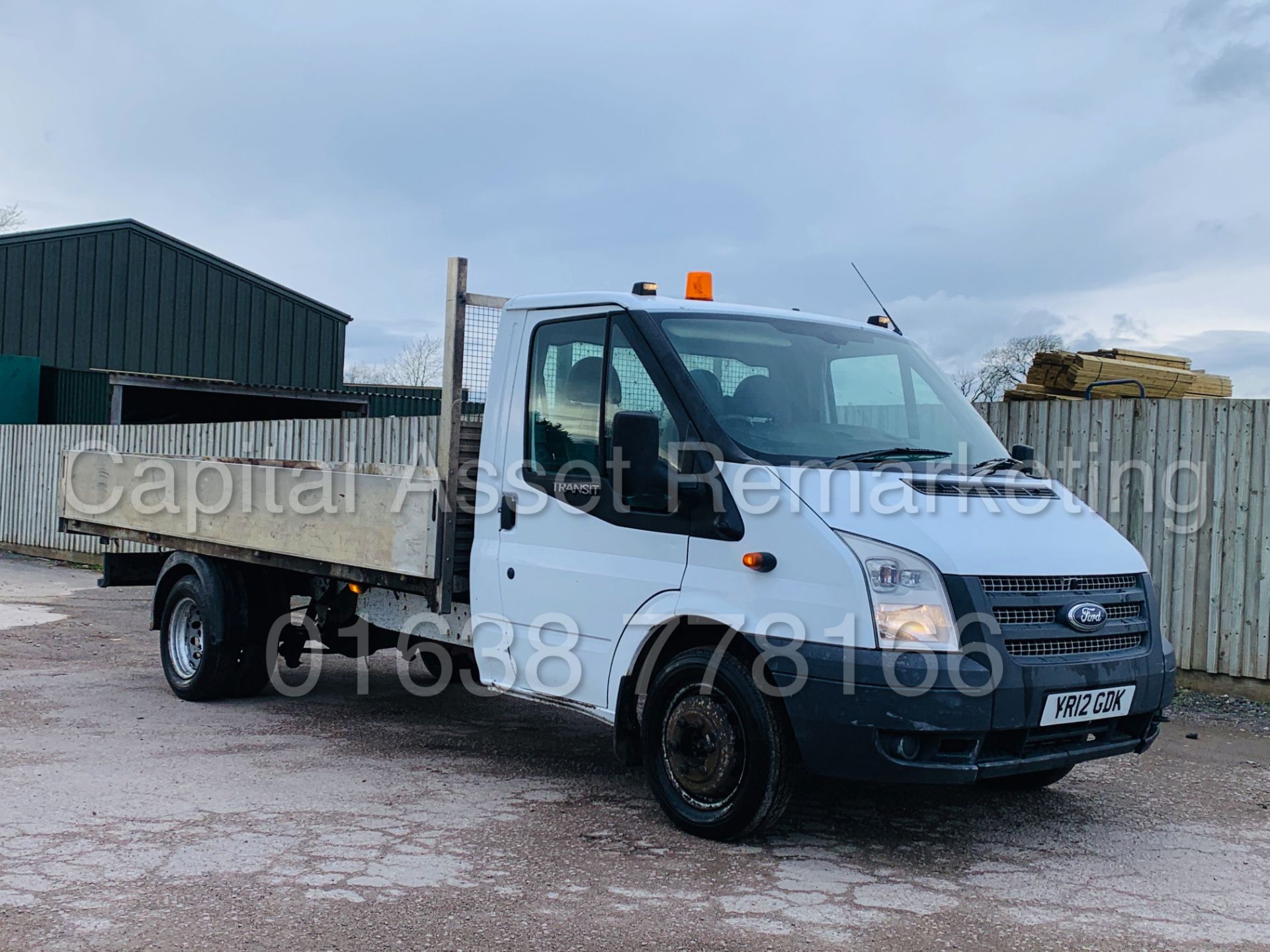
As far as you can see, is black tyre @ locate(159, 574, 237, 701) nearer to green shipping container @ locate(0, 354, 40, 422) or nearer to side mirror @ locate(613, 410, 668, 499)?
side mirror @ locate(613, 410, 668, 499)

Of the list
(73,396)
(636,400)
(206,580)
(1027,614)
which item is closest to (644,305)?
(636,400)

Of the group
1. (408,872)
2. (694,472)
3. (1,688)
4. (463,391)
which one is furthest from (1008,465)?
(1,688)

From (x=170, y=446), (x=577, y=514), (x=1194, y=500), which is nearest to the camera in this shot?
(x=577, y=514)

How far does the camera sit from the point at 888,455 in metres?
5.47

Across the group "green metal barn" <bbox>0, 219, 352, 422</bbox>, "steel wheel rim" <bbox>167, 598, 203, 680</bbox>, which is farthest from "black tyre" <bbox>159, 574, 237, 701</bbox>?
"green metal barn" <bbox>0, 219, 352, 422</bbox>

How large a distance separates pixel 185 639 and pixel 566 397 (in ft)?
13.7

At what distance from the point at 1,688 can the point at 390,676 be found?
9.04 ft

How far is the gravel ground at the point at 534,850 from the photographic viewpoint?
14.2 ft

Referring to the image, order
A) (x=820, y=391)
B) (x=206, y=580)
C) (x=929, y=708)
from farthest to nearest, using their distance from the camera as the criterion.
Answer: (x=206, y=580), (x=820, y=391), (x=929, y=708)

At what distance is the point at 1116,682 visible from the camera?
5.14 m

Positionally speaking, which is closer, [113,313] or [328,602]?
[328,602]

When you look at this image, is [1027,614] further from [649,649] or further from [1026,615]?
[649,649]

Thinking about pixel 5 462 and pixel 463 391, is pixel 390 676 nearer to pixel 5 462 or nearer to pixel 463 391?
pixel 463 391

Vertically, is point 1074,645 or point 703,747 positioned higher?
point 1074,645
